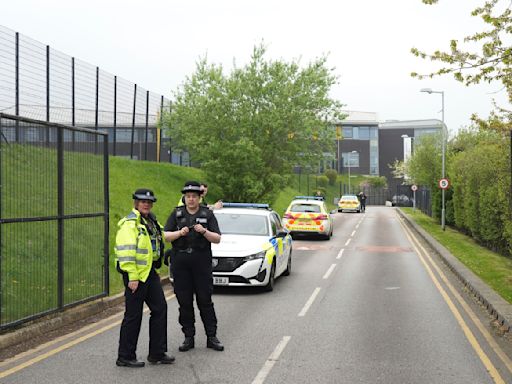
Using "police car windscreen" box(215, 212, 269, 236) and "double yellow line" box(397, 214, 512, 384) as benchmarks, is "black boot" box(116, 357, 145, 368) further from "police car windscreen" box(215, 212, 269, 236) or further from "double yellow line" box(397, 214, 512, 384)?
"police car windscreen" box(215, 212, 269, 236)

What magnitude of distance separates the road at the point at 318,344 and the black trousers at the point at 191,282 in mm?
371

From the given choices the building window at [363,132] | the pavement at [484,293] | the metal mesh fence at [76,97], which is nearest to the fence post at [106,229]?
the pavement at [484,293]

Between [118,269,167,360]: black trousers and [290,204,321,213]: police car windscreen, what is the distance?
63.1 ft

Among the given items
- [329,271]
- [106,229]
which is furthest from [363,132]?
[106,229]

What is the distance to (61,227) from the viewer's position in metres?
9.14

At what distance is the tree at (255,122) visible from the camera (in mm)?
28234

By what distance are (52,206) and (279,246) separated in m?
5.34

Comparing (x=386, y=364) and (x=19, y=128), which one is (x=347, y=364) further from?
(x=19, y=128)

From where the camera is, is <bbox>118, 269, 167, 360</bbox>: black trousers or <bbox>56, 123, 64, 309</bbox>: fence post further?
<bbox>56, 123, 64, 309</bbox>: fence post

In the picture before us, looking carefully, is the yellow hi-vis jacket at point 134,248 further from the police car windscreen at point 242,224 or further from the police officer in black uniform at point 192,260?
the police car windscreen at point 242,224

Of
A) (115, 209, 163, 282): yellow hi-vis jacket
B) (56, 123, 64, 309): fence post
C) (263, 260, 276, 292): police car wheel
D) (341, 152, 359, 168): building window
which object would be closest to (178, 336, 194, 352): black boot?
(115, 209, 163, 282): yellow hi-vis jacket

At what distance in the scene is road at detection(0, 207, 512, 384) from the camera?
6.54m

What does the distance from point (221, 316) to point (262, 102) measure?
67.4 feet

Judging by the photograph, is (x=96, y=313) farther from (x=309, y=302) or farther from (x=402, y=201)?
(x=402, y=201)
